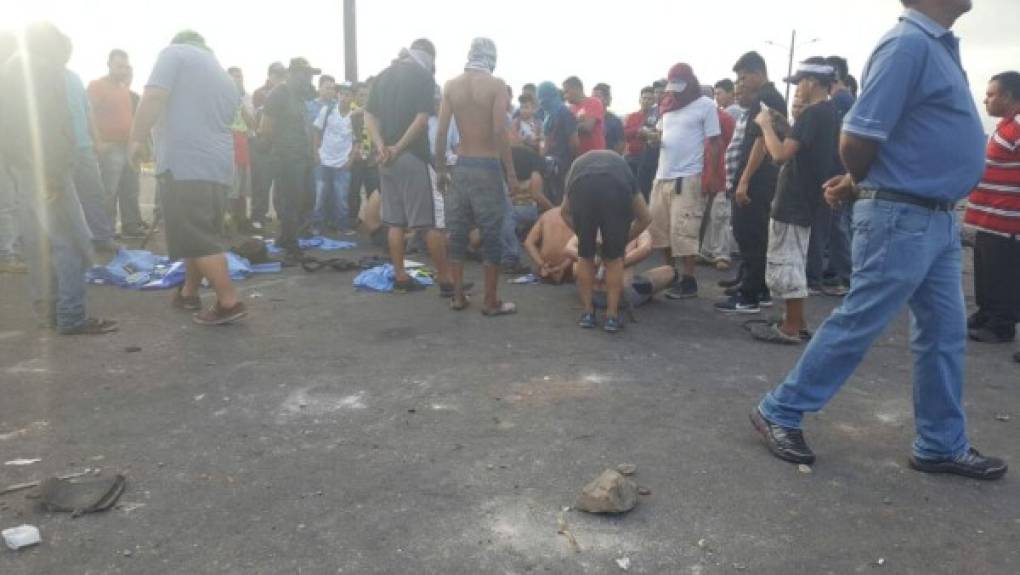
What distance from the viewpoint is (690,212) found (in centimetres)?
652

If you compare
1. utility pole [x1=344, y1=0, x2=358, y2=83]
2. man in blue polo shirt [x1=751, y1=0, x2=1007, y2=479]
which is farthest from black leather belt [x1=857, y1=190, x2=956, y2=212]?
utility pole [x1=344, y1=0, x2=358, y2=83]

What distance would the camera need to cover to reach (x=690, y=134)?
21.2ft

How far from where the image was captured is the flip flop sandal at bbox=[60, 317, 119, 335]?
16.4 feet

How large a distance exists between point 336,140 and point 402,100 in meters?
4.14

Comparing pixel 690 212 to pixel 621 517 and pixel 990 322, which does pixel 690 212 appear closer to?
pixel 990 322

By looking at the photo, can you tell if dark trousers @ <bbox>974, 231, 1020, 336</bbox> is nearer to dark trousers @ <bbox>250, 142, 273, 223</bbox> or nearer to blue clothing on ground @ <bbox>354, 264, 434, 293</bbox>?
blue clothing on ground @ <bbox>354, 264, 434, 293</bbox>

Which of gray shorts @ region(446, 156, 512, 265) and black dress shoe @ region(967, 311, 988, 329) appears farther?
gray shorts @ region(446, 156, 512, 265)

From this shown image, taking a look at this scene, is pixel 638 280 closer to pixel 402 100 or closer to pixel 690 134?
pixel 690 134

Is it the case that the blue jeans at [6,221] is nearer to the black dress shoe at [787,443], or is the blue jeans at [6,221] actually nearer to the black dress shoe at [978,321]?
the black dress shoe at [787,443]

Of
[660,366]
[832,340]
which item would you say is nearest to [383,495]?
[832,340]

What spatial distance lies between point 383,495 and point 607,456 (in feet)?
3.14

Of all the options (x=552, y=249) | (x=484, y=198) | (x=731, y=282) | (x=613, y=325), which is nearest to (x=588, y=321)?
(x=613, y=325)

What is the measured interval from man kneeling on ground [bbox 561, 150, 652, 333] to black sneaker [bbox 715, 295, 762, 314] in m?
1.15

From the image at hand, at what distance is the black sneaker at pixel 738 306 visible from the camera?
6.04 metres
